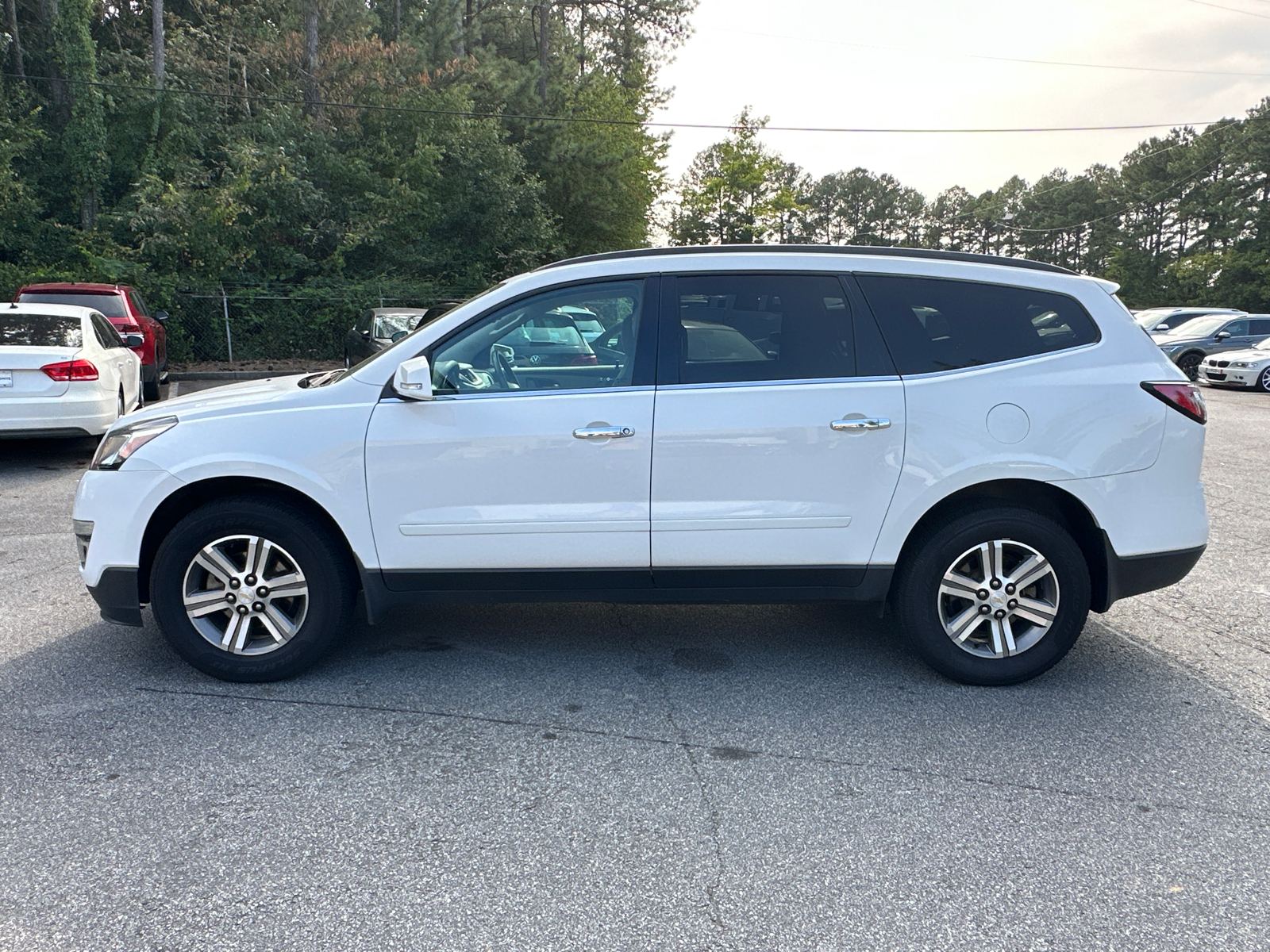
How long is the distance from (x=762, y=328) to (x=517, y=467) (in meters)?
1.20

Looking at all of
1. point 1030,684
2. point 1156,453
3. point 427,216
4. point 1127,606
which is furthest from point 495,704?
point 427,216

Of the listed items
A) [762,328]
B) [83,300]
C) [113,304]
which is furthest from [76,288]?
[762,328]

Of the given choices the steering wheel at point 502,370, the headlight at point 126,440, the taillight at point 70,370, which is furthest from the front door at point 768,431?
the taillight at point 70,370

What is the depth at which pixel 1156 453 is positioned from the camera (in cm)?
421

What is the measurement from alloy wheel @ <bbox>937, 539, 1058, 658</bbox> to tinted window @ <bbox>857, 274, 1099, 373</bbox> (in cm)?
82

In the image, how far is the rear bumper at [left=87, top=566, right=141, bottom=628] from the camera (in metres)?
4.25

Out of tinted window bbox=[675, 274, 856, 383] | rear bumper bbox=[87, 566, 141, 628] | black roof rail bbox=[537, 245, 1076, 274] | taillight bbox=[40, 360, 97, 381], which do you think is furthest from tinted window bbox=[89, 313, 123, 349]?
tinted window bbox=[675, 274, 856, 383]

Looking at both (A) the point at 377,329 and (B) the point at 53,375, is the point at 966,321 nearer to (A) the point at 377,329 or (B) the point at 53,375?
(B) the point at 53,375

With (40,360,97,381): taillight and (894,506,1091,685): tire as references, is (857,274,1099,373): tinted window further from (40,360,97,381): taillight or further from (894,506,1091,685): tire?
(40,360,97,381): taillight

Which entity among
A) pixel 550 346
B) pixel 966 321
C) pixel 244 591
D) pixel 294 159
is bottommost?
pixel 244 591

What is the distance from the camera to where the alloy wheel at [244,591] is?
13.9 ft

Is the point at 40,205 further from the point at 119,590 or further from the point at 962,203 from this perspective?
the point at 962,203

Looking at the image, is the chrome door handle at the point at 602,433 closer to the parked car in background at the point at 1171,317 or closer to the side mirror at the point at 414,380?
the side mirror at the point at 414,380

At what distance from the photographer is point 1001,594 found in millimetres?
4234
